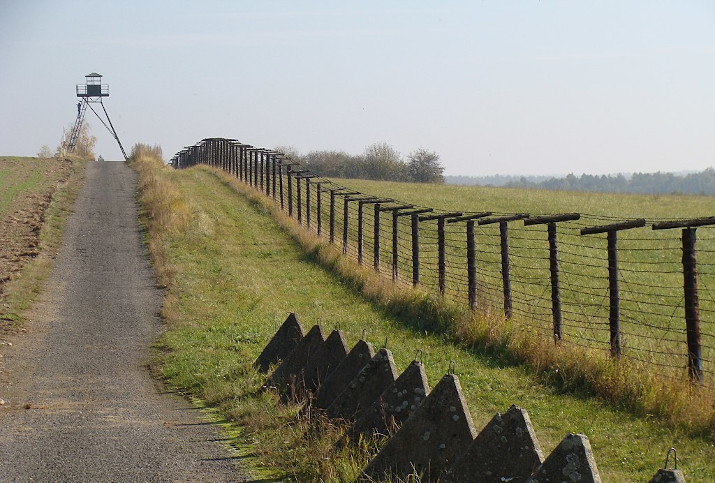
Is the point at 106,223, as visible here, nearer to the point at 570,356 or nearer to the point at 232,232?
the point at 232,232

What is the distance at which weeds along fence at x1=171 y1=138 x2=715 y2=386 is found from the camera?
37.3 ft

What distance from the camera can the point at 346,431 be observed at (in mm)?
7750

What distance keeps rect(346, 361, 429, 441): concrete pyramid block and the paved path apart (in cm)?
122

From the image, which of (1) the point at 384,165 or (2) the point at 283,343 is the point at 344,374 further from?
(1) the point at 384,165

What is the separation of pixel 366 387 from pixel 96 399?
169 inches

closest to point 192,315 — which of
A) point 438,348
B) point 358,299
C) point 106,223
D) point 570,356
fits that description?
point 358,299

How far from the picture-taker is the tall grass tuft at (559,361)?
30.0ft

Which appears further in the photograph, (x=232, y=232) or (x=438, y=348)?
(x=232, y=232)

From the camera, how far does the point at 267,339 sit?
1393 centimetres

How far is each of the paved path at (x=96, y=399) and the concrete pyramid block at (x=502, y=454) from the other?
2.53 m

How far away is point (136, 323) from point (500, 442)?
12180mm

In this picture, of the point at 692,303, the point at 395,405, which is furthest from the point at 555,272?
the point at 395,405

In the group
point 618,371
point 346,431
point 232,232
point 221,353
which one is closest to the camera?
point 346,431

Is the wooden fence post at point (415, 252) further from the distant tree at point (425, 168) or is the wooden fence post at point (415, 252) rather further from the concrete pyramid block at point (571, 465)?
the distant tree at point (425, 168)
